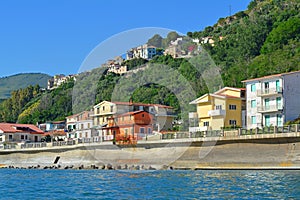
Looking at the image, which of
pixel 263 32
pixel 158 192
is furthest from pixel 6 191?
pixel 263 32

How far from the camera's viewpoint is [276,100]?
184 ft

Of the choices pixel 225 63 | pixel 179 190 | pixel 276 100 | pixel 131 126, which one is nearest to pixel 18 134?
pixel 131 126

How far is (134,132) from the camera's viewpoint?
199 ft

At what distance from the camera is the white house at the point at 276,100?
5516 cm

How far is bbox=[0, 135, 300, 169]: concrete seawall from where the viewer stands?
42750mm

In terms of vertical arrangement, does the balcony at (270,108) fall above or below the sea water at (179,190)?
above

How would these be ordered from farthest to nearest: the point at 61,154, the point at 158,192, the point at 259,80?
the point at 61,154 → the point at 259,80 → the point at 158,192

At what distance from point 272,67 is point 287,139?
1732 inches

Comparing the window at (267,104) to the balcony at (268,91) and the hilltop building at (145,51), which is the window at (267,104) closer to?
the balcony at (268,91)

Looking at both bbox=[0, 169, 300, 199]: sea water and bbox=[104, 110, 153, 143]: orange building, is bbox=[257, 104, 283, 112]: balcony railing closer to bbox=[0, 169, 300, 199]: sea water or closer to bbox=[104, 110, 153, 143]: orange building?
bbox=[104, 110, 153, 143]: orange building

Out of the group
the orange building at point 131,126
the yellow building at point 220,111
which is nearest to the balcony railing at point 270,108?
the yellow building at point 220,111

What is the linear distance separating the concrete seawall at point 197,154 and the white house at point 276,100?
10256 mm

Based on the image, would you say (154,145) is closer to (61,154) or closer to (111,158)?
(111,158)

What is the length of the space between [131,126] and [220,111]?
10840 mm
